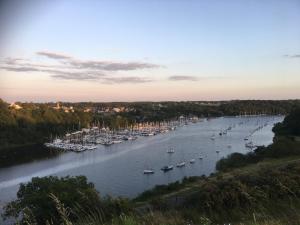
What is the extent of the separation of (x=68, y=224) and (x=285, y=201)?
1.41 metres

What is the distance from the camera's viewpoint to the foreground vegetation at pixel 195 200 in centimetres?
182

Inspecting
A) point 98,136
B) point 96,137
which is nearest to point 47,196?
point 96,137

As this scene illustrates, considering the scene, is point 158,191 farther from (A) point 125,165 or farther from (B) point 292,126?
(B) point 292,126

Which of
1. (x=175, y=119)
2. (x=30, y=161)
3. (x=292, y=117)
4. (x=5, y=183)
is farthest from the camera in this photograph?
(x=175, y=119)

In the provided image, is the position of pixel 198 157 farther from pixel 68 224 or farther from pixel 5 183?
pixel 68 224

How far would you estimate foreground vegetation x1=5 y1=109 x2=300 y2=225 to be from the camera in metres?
1.82

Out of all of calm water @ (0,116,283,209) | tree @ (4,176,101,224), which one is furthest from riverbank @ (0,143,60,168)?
tree @ (4,176,101,224)

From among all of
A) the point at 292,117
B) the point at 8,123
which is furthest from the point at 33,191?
the point at 8,123

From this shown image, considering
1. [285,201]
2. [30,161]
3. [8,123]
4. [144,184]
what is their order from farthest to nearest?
1. [8,123]
2. [30,161]
3. [144,184]
4. [285,201]

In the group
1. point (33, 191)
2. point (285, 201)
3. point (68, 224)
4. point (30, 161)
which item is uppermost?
point (68, 224)

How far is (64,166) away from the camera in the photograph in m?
22.7

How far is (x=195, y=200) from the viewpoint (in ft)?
25.4

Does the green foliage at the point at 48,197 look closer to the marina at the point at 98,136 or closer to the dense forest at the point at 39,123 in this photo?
the dense forest at the point at 39,123

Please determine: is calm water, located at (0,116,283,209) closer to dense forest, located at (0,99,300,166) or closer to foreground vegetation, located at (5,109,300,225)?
foreground vegetation, located at (5,109,300,225)
